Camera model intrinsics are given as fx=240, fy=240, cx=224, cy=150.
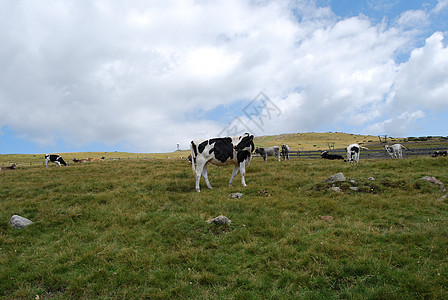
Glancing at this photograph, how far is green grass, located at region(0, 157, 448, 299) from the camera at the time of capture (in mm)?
4004

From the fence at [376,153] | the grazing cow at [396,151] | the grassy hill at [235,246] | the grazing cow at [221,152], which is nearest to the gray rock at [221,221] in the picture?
the grassy hill at [235,246]

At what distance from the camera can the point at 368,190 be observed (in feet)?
31.3

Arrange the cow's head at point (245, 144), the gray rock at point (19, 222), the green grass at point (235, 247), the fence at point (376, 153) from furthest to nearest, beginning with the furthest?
the fence at point (376, 153), the cow's head at point (245, 144), the gray rock at point (19, 222), the green grass at point (235, 247)

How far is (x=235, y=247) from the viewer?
534 centimetres

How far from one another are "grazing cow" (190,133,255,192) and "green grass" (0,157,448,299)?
247 cm

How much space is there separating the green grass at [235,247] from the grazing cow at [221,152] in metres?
2.47

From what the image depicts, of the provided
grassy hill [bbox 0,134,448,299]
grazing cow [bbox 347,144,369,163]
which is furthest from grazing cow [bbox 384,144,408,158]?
grassy hill [bbox 0,134,448,299]

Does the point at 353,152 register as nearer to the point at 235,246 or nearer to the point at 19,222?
the point at 235,246

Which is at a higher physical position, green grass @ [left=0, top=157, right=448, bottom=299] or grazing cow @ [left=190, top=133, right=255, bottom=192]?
grazing cow @ [left=190, top=133, right=255, bottom=192]

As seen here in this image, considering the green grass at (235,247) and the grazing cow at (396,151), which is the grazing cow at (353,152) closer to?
the grazing cow at (396,151)

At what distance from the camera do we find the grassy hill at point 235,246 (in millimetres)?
4008

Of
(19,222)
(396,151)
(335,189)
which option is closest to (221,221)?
(335,189)

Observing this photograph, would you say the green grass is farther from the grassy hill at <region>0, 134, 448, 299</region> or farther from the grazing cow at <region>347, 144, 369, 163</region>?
the grazing cow at <region>347, 144, 369, 163</region>

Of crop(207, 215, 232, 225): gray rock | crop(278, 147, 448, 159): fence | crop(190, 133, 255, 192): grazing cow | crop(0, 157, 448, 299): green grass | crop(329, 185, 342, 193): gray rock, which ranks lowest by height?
crop(0, 157, 448, 299): green grass
